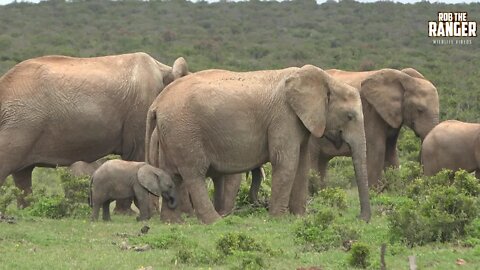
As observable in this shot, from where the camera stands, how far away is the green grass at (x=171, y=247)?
9609mm

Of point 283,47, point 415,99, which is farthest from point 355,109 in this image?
point 283,47

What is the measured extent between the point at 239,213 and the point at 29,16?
58719mm

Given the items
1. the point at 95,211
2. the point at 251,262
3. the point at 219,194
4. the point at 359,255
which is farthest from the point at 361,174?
the point at 251,262

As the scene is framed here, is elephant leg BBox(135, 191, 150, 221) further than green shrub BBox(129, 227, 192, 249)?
Yes

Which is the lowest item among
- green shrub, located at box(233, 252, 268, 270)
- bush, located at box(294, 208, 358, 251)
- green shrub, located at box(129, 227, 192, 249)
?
bush, located at box(294, 208, 358, 251)

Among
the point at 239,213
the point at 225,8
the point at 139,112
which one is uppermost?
the point at 139,112

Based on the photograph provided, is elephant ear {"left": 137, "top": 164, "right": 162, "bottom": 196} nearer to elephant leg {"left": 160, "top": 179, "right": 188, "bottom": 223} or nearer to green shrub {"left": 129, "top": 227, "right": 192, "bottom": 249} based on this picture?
elephant leg {"left": 160, "top": 179, "right": 188, "bottom": 223}

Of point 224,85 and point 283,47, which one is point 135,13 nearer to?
point 283,47

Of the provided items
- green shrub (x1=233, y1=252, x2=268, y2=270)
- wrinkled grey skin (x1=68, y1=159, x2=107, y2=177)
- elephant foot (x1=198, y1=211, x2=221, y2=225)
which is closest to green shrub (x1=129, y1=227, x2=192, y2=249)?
green shrub (x1=233, y1=252, x2=268, y2=270)

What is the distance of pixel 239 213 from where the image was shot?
13641mm

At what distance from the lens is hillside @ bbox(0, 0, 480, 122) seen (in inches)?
1754

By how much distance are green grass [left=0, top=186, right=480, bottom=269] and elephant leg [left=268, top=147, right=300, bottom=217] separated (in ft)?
0.54

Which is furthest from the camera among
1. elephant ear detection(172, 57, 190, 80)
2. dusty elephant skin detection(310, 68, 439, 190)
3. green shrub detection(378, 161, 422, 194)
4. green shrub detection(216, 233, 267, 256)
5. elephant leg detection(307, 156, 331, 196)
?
dusty elephant skin detection(310, 68, 439, 190)

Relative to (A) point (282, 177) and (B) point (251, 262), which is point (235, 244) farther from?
(A) point (282, 177)
